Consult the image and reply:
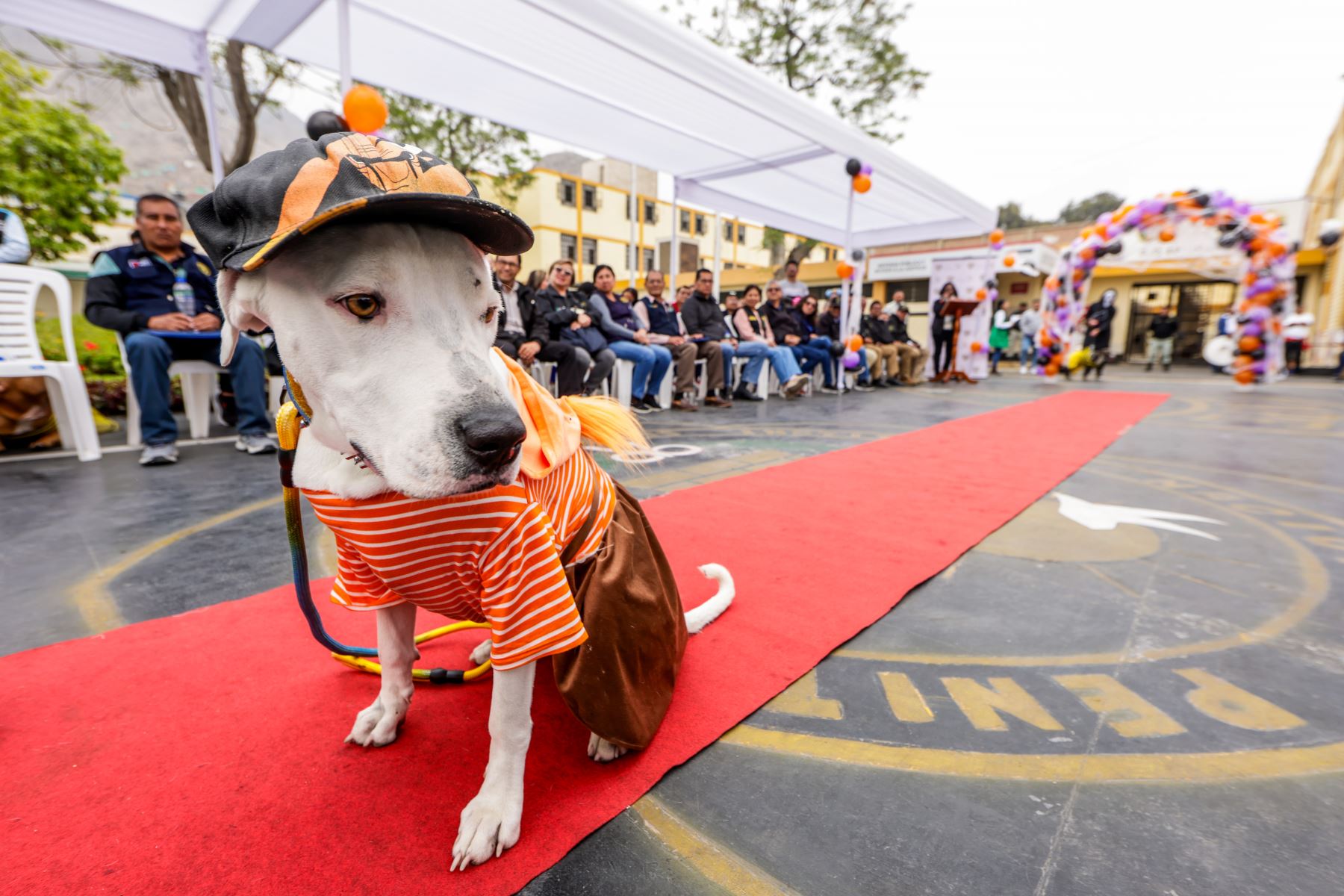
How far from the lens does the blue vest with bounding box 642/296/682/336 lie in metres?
6.91

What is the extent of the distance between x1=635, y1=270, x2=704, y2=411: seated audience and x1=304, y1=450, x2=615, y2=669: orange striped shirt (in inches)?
218

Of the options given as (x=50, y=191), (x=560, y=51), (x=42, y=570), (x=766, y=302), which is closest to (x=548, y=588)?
(x=42, y=570)

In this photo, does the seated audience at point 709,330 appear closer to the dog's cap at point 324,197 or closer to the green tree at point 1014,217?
the dog's cap at point 324,197

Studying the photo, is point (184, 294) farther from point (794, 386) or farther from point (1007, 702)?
point (794, 386)

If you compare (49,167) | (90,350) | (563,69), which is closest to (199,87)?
(49,167)

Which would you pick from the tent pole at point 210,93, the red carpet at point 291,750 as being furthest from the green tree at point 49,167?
the red carpet at point 291,750

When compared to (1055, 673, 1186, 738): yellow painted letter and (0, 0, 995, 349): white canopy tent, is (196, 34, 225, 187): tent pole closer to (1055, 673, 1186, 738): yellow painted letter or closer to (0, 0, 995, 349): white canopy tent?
(0, 0, 995, 349): white canopy tent

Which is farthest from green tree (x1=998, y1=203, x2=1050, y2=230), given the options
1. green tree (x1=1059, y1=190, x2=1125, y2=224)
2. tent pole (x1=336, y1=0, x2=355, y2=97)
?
tent pole (x1=336, y1=0, x2=355, y2=97)

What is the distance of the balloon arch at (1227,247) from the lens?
30.6 feet

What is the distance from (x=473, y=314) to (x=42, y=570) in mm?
2200

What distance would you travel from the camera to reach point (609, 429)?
134 centimetres

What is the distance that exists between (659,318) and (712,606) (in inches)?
224

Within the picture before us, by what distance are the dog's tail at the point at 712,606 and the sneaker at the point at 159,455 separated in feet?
11.5

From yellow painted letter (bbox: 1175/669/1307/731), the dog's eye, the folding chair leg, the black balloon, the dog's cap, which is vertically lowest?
yellow painted letter (bbox: 1175/669/1307/731)
